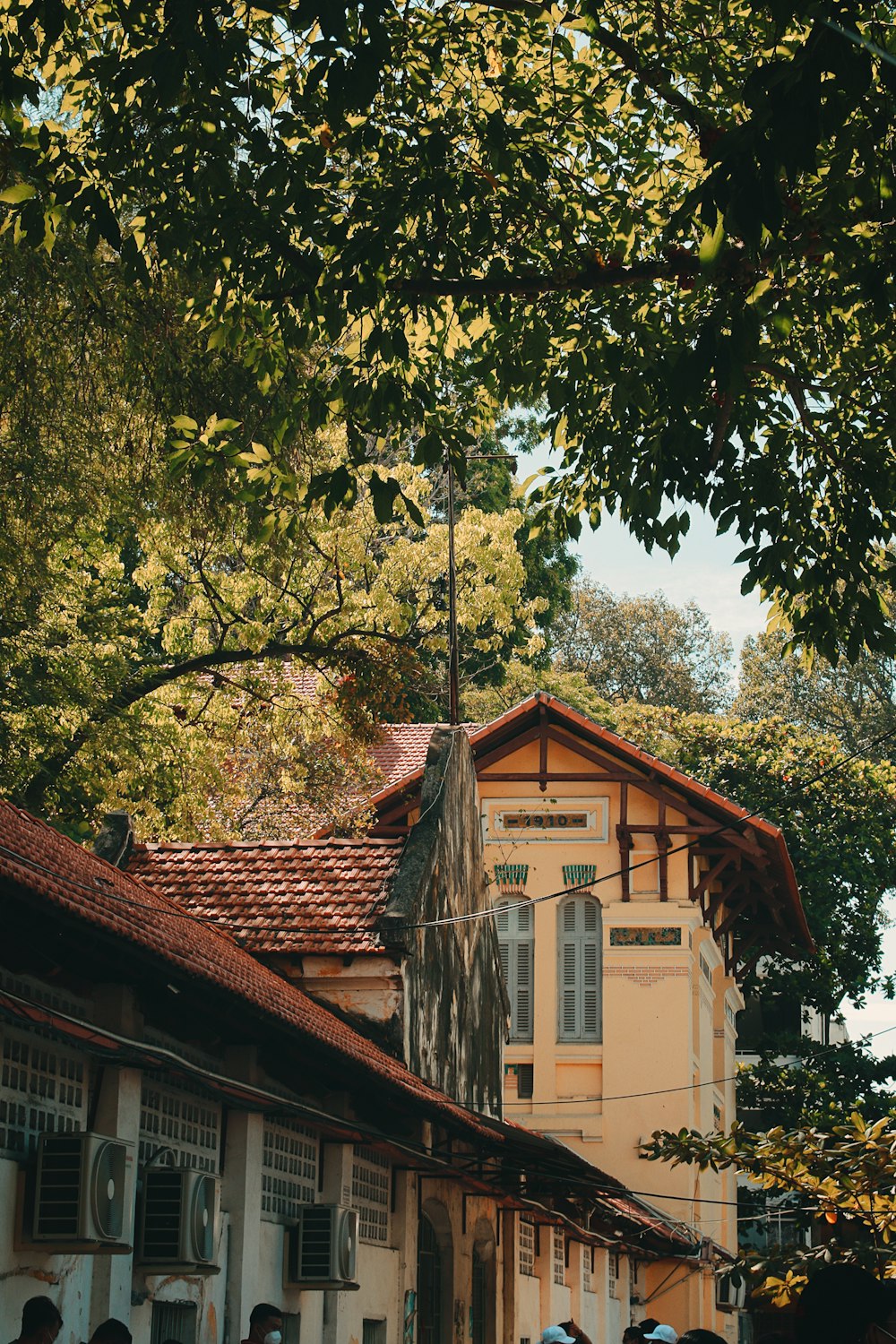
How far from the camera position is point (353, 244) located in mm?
9359

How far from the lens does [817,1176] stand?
1184 centimetres

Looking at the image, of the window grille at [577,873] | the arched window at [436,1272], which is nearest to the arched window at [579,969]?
the window grille at [577,873]

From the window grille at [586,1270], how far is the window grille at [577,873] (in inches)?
215

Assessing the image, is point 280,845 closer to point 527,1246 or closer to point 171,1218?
point 527,1246

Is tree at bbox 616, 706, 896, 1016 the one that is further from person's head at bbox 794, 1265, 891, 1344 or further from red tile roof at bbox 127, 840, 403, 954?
person's head at bbox 794, 1265, 891, 1344

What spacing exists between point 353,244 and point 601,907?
17568mm

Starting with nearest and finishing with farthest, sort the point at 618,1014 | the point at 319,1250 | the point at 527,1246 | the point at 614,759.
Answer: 1. the point at 319,1250
2. the point at 527,1246
3. the point at 618,1014
4. the point at 614,759

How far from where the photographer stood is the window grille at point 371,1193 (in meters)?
13.6

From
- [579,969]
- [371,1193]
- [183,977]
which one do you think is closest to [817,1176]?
[371,1193]

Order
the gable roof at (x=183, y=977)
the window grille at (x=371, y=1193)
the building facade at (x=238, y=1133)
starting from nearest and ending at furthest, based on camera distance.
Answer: the gable roof at (x=183, y=977), the building facade at (x=238, y=1133), the window grille at (x=371, y=1193)

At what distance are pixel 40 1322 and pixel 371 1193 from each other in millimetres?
6663

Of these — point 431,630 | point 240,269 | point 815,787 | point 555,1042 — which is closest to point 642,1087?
point 555,1042

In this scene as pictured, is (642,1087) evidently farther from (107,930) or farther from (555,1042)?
(107,930)

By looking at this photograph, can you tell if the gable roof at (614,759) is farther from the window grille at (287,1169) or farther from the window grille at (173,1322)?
the window grille at (173,1322)
